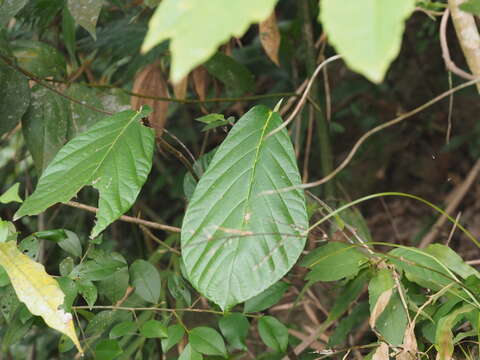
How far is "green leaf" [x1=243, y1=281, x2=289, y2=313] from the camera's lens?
3.21 feet

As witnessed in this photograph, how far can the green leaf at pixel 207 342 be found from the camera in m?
0.91

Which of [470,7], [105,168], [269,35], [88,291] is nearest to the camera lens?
[470,7]

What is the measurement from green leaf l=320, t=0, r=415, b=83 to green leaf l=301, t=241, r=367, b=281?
0.55m

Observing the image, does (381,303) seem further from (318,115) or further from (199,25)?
(318,115)

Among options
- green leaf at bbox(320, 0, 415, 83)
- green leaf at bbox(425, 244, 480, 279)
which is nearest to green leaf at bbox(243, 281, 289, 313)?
green leaf at bbox(425, 244, 480, 279)

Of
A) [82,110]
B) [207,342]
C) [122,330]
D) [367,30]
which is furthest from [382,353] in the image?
[82,110]

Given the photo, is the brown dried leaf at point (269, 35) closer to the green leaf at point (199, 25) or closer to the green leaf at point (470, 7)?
the green leaf at point (470, 7)

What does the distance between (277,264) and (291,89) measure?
52.0 inches

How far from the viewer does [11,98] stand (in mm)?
1102

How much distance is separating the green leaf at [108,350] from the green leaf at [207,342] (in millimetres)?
110

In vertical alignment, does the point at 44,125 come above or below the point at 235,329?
above

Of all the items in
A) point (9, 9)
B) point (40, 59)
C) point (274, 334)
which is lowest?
point (274, 334)

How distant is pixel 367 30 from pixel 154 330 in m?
0.68

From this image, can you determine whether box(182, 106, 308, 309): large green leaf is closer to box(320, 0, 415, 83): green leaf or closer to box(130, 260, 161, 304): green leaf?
box(130, 260, 161, 304): green leaf
